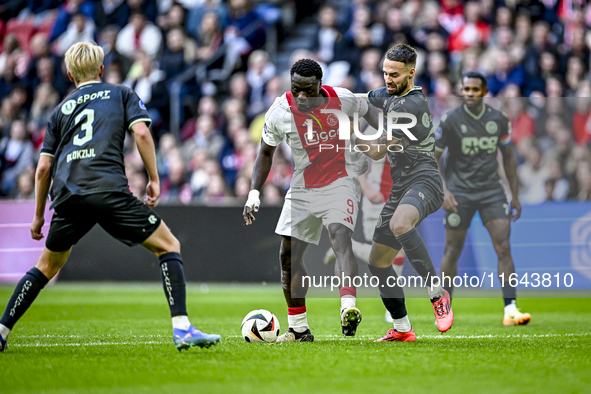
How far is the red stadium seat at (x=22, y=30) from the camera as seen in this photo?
14609mm

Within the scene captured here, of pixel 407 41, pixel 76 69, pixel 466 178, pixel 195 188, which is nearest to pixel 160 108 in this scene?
pixel 195 188

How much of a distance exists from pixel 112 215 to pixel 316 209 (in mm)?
1555

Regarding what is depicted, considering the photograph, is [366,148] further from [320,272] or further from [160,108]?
[160,108]

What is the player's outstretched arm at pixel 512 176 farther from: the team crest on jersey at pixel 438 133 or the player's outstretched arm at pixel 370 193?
the player's outstretched arm at pixel 370 193

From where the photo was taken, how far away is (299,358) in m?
4.17

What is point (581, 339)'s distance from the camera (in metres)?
5.19

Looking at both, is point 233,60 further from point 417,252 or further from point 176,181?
point 417,252

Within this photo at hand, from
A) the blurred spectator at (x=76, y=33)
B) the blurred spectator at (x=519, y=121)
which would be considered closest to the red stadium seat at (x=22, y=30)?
the blurred spectator at (x=76, y=33)

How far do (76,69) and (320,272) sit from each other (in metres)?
2.38

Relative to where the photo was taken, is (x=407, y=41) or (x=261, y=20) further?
(x=261, y=20)

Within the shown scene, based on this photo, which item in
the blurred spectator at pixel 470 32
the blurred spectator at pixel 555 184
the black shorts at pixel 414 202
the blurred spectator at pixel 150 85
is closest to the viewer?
the black shorts at pixel 414 202

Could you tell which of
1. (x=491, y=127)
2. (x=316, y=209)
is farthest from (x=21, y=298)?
(x=491, y=127)

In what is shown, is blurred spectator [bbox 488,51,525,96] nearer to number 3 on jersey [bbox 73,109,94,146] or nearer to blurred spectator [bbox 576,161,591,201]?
blurred spectator [bbox 576,161,591,201]

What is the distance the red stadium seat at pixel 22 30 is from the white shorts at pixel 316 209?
11.1 meters
